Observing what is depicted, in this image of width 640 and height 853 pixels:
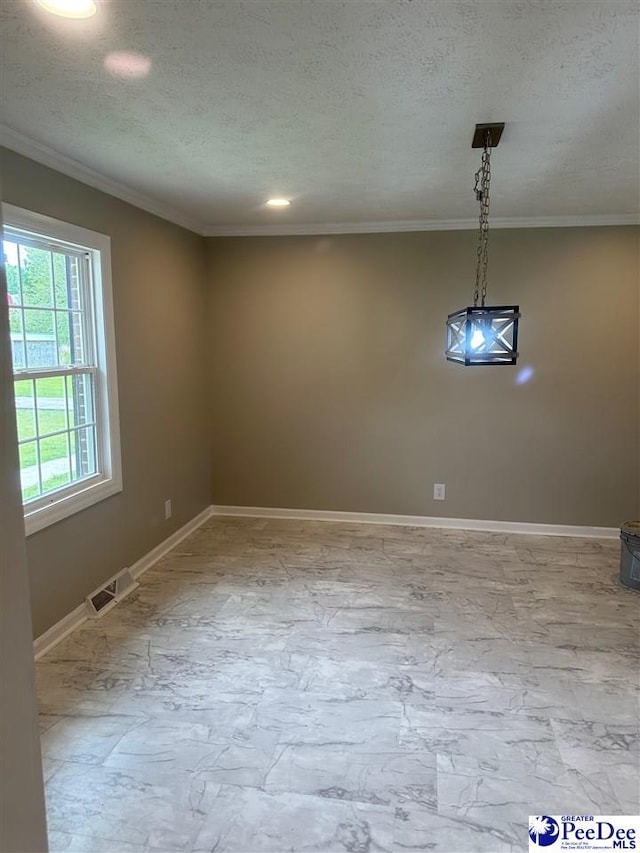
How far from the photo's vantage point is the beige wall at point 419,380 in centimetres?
425

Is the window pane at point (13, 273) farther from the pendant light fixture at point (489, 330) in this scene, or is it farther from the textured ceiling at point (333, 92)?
the pendant light fixture at point (489, 330)

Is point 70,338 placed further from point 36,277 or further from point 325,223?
point 325,223

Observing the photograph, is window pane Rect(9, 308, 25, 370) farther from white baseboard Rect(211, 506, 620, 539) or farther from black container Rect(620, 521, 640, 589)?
black container Rect(620, 521, 640, 589)

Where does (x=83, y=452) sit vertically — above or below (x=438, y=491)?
above

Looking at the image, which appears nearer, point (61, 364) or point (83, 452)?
point (61, 364)

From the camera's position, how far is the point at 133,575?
3.65 meters

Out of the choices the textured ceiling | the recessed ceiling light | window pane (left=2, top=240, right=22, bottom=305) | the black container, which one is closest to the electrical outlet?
the black container

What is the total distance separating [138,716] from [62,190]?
8.27 feet

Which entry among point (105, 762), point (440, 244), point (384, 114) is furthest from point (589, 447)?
point (105, 762)

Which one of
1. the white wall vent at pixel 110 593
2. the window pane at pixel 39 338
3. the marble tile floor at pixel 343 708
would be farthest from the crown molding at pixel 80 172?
the marble tile floor at pixel 343 708

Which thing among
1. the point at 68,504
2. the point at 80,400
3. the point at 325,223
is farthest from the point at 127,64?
the point at 325,223

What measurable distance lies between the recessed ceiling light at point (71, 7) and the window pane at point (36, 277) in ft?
4.80

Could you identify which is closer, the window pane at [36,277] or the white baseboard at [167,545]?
the window pane at [36,277]

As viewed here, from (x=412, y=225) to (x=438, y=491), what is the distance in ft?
6.95
